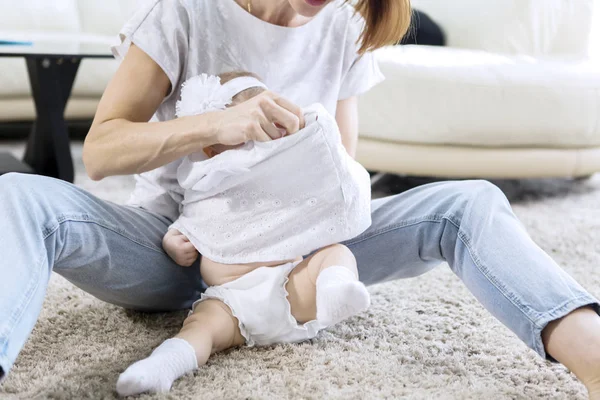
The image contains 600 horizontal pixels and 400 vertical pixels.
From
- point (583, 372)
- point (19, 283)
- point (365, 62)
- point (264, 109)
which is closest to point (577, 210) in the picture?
point (365, 62)

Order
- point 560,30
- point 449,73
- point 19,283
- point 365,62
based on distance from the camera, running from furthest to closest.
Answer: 1. point 560,30
2. point 449,73
3. point 365,62
4. point 19,283

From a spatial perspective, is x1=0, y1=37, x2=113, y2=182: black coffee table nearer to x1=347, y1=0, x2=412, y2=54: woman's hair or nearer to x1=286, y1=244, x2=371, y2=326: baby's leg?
x1=347, y1=0, x2=412, y2=54: woman's hair

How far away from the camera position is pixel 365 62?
122 centimetres

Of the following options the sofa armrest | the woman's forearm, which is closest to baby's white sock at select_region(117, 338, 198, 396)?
the woman's forearm

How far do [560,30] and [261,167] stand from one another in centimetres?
190

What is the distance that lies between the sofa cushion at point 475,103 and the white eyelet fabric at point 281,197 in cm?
106

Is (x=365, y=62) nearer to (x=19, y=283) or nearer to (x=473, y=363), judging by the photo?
(x=473, y=363)

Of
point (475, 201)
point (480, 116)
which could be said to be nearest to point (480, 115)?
point (480, 116)

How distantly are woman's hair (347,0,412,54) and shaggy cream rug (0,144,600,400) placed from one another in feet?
1.50

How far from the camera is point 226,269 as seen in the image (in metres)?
0.99

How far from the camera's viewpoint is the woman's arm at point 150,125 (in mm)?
871

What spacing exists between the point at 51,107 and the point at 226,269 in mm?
1328

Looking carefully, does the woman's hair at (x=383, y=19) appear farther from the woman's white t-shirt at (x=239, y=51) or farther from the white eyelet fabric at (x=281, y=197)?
the white eyelet fabric at (x=281, y=197)

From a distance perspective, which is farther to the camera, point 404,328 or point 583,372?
point 404,328
